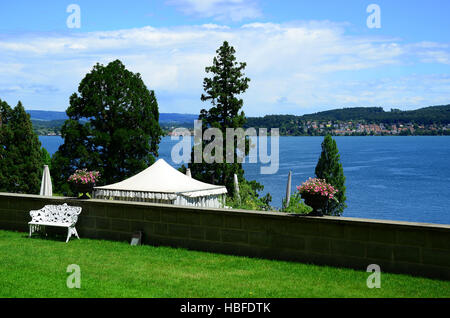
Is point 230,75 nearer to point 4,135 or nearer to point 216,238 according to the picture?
point 4,135

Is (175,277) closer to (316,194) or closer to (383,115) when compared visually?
(316,194)

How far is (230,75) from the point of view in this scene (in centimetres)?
4006

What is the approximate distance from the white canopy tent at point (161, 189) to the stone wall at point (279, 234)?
7246 mm

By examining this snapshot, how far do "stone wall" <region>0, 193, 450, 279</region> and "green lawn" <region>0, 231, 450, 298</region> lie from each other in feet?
0.91

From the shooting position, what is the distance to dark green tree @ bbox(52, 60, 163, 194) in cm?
4094

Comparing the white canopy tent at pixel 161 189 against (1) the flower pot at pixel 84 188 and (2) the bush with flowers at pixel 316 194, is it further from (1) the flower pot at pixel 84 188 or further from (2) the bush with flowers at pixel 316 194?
(2) the bush with flowers at pixel 316 194

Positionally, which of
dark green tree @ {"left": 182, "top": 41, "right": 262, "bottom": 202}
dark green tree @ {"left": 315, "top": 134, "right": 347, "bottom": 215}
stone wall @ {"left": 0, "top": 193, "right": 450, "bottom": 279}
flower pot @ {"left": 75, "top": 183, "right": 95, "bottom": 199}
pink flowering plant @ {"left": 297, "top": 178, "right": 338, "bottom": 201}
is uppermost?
dark green tree @ {"left": 182, "top": 41, "right": 262, "bottom": 202}

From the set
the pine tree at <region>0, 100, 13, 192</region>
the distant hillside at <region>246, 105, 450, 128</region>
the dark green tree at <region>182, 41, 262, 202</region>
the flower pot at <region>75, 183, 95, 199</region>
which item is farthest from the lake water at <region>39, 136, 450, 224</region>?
the flower pot at <region>75, 183, 95, 199</region>

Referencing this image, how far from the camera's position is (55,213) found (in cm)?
1247

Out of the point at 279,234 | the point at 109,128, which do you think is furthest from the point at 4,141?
the point at 279,234

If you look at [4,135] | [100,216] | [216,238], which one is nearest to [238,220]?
[216,238]

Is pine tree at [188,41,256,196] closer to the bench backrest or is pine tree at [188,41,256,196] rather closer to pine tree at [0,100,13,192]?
pine tree at [0,100,13,192]

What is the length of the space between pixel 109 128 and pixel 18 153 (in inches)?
310

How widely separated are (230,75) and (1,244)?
30227 millimetres
